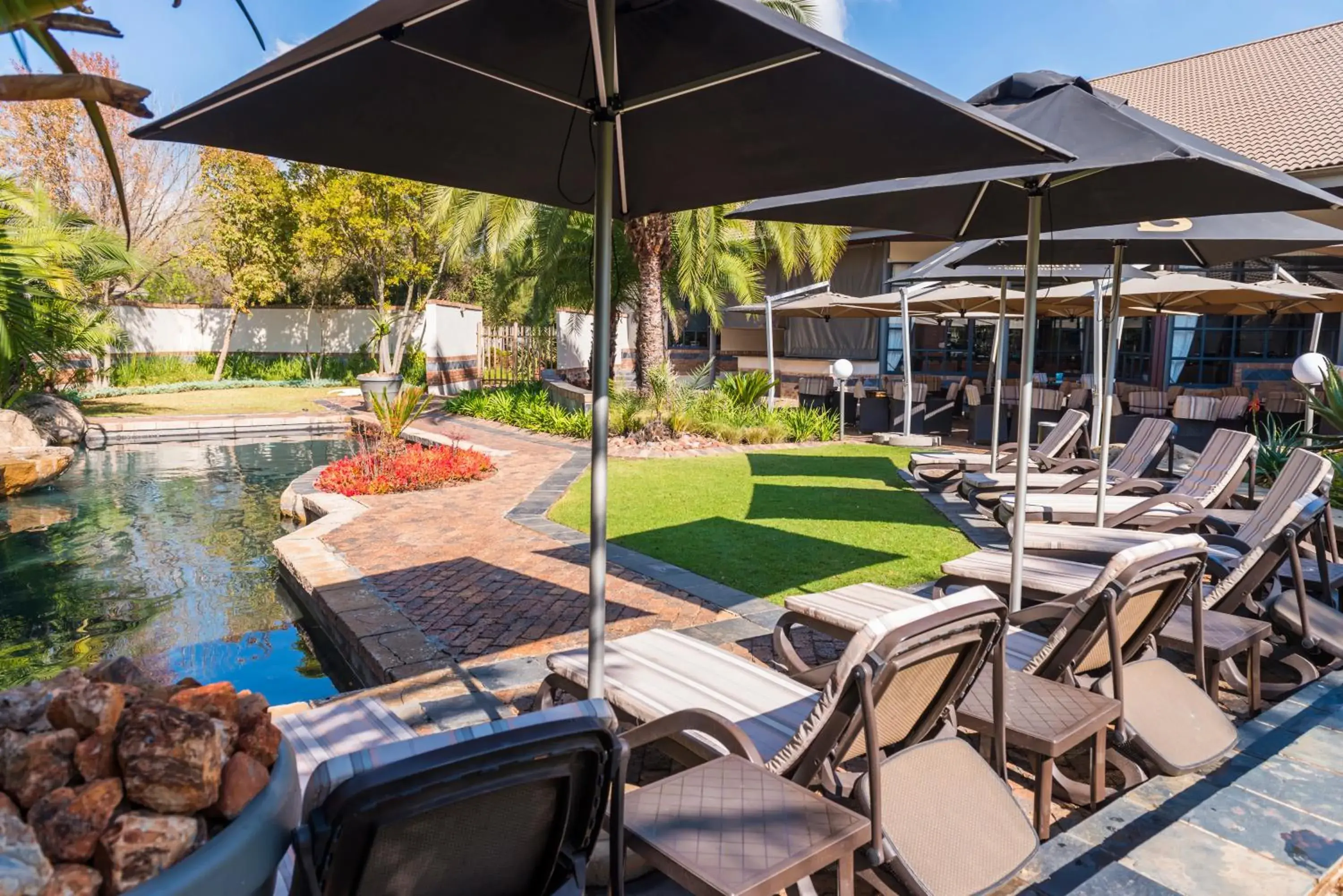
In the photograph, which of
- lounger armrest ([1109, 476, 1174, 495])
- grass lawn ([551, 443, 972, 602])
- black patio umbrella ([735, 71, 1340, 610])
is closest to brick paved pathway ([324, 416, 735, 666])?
grass lawn ([551, 443, 972, 602])

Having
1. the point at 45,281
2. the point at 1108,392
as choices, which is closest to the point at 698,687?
the point at 1108,392

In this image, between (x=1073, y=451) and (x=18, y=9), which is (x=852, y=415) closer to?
(x=1073, y=451)

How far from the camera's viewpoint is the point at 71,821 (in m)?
1.39

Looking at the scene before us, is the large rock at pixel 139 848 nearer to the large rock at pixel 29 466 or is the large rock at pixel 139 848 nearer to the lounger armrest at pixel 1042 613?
the lounger armrest at pixel 1042 613

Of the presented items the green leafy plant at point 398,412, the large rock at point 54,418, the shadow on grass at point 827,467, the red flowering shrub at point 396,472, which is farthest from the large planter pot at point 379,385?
the shadow on grass at point 827,467

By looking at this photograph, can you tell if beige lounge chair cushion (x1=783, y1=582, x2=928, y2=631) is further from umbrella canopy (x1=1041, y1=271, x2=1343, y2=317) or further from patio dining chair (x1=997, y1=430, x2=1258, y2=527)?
umbrella canopy (x1=1041, y1=271, x2=1343, y2=317)

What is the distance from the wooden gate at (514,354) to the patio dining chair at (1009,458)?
41.1 feet

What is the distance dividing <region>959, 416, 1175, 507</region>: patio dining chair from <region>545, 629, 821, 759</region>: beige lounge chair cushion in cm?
470

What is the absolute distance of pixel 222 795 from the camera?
1500 millimetres

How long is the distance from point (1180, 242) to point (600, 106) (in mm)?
5327

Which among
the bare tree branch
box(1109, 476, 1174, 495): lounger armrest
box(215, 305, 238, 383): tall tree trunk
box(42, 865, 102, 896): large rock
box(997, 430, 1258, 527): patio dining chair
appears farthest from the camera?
box(215, 305, 238, 383): tall tree trunk

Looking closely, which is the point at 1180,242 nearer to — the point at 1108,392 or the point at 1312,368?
the point at 1108,392

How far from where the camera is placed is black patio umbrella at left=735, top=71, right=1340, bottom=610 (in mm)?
3463

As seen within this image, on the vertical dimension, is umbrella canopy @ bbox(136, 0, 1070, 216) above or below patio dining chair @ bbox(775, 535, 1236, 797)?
above
